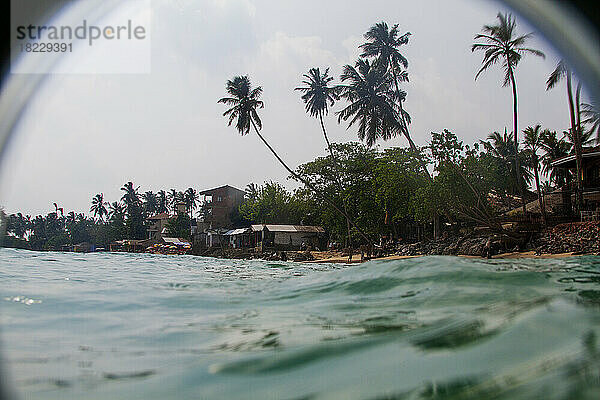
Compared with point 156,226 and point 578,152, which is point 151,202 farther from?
point 578,152

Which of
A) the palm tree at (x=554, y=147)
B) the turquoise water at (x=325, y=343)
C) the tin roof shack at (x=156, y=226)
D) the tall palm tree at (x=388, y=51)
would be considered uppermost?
the tall palm tree at (x=388, y=51)

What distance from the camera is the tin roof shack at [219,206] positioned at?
153 feet

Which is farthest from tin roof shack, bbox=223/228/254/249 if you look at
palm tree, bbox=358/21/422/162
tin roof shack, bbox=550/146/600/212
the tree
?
tin roof shack, bbox=550/146/600/212

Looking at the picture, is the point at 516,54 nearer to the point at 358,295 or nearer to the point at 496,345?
the point at 358,295

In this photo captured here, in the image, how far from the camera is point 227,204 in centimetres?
4762

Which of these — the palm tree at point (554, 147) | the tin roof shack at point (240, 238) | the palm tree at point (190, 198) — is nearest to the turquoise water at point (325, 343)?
the palm tree at point (554, 147)

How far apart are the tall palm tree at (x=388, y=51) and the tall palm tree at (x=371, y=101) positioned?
375 mm

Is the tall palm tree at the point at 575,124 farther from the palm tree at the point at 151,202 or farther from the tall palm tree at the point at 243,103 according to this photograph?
the palm tree at the point at 151,202

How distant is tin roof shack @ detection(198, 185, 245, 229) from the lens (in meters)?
46.6

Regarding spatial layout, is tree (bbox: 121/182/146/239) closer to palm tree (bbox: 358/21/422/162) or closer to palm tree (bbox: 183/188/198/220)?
palm tree (bbox: 183/188/198/220)

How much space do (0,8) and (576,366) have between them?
10.5ft

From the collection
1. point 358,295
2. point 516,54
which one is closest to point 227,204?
point 516,54

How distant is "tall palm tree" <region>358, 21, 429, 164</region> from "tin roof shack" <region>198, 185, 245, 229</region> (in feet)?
83.4

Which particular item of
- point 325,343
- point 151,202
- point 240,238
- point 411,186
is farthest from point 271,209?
point 325,343
